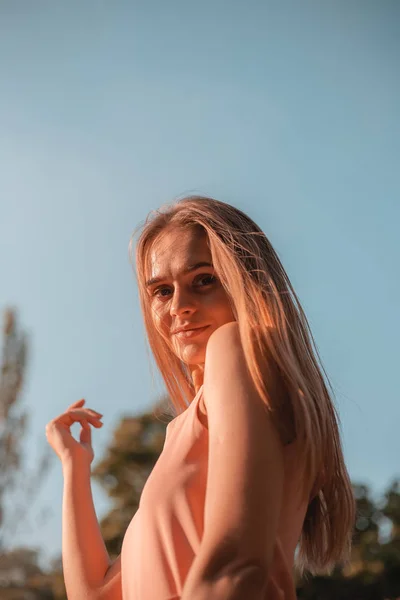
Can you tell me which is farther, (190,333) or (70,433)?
(70,433)

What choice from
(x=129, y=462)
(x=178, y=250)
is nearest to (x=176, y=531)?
(x=178, y=250)

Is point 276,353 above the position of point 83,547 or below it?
above

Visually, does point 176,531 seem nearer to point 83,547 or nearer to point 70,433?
point 83,547

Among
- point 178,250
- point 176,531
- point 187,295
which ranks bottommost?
point 176,531

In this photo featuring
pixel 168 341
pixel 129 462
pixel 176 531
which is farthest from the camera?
pixel 129 462

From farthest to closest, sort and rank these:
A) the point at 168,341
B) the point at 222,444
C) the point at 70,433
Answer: the point at 70,433 < the point at 168,341 < the point at 222,444

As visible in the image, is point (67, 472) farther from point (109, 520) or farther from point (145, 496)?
point (109, 520)

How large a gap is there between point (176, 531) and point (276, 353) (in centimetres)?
35

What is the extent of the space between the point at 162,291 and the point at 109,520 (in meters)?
13.5

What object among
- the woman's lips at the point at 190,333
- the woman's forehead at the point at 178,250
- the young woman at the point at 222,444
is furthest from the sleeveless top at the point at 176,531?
the woman's forehead at the point at 178,250

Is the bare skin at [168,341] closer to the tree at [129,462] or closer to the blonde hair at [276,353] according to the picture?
the blonde hair at [276,353]

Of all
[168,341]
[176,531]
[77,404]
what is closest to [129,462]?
[77,404]

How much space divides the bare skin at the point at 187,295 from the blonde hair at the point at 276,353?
3cm

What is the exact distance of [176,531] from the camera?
1186 millimetres
